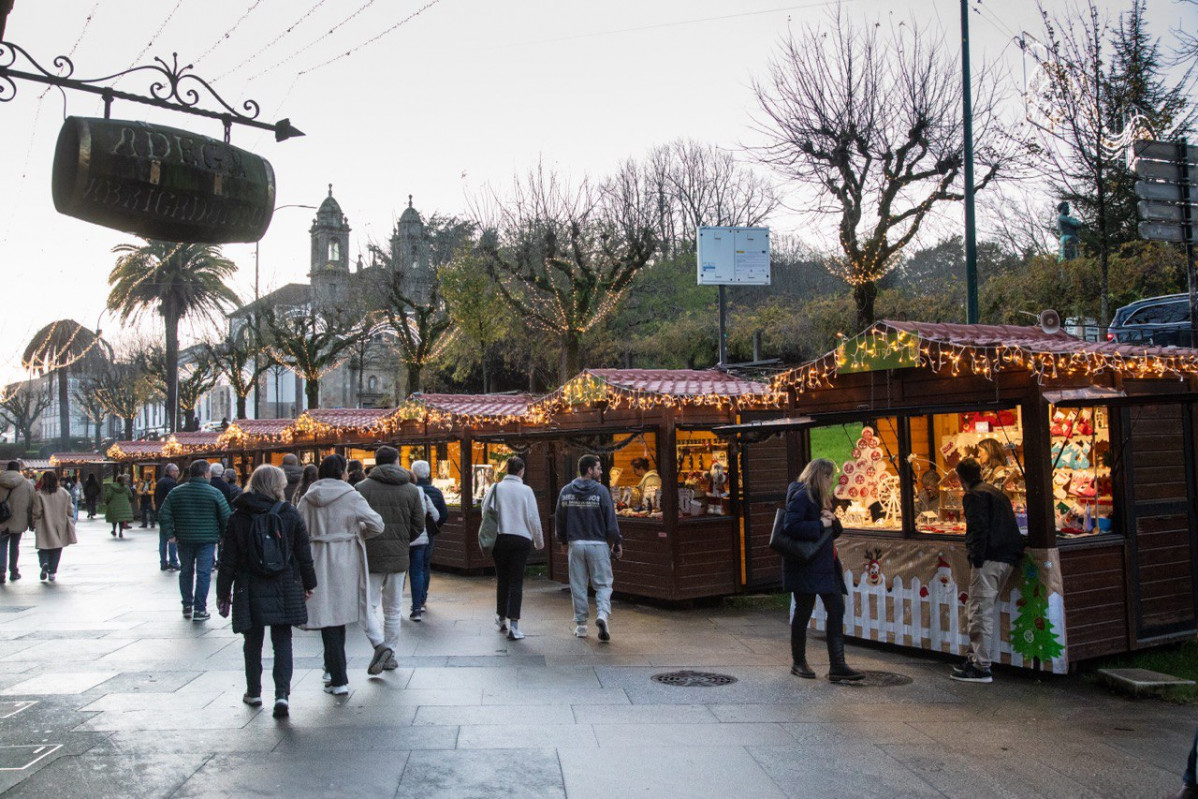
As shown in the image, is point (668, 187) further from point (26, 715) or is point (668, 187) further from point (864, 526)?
point (26, 715)

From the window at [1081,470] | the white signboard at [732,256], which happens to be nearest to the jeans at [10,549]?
the white signboard at [732,256]

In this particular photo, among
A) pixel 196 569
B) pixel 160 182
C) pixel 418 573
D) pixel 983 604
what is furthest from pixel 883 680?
pixel 196 569

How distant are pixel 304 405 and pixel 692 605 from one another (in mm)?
86169

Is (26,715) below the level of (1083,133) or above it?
below

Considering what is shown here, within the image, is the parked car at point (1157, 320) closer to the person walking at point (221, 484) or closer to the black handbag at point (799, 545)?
the black handbag at point (799, 545)

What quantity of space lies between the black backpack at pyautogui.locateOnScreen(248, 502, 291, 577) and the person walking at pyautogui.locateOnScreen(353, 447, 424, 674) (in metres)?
1.62

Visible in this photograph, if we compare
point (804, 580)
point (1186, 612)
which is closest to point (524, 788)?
point (804, 580)

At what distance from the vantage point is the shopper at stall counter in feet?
26.5

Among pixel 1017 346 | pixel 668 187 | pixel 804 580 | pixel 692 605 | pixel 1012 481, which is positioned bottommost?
pixel 692 605

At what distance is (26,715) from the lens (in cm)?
707

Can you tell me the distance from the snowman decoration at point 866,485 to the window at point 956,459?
33 cm

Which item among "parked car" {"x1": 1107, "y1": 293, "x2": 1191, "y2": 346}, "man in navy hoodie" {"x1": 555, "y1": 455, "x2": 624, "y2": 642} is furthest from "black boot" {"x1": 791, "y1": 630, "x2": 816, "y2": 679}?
"parked car" {"x1": 1107, "y1": 293, "x2": 1191, "y2": 346}

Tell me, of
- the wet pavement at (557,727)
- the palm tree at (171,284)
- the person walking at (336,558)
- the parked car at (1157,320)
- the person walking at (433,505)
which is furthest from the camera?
the palm tree at (171,284)

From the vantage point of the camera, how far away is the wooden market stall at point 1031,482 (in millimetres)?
8344
